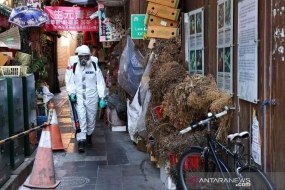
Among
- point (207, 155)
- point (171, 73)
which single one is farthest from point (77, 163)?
point (207, 155)

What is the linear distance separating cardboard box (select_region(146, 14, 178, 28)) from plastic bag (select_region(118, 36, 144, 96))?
127 cm

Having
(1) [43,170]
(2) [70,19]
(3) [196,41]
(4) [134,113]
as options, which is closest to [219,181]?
(1) [43,170]

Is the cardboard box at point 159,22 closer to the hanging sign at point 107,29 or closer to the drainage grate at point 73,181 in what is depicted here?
the drainage grate at point 73,181

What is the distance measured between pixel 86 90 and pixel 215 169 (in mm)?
4789

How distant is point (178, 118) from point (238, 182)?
205 centimetres

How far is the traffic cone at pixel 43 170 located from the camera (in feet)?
19.8

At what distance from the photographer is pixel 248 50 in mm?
4598

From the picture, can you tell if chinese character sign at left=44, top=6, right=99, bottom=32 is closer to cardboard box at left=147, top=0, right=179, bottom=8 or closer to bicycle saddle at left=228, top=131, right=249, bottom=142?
cardboard box at left=147, top=0, right=179, bottom=8

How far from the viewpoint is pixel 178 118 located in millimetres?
5973

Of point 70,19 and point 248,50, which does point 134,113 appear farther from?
point 70,19

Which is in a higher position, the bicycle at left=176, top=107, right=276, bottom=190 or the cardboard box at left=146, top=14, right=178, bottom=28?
the cardboard box at left=146, top=14, right=178, bottom=28

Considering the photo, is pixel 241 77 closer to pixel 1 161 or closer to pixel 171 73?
pixel 171 73

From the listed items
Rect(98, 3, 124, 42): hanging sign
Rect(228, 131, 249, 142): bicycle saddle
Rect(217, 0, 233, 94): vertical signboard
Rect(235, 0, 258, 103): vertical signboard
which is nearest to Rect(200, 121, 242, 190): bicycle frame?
Rect(228, 131, 249, 142): bicycle saddle

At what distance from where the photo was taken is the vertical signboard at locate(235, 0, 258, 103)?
14.4 ft
